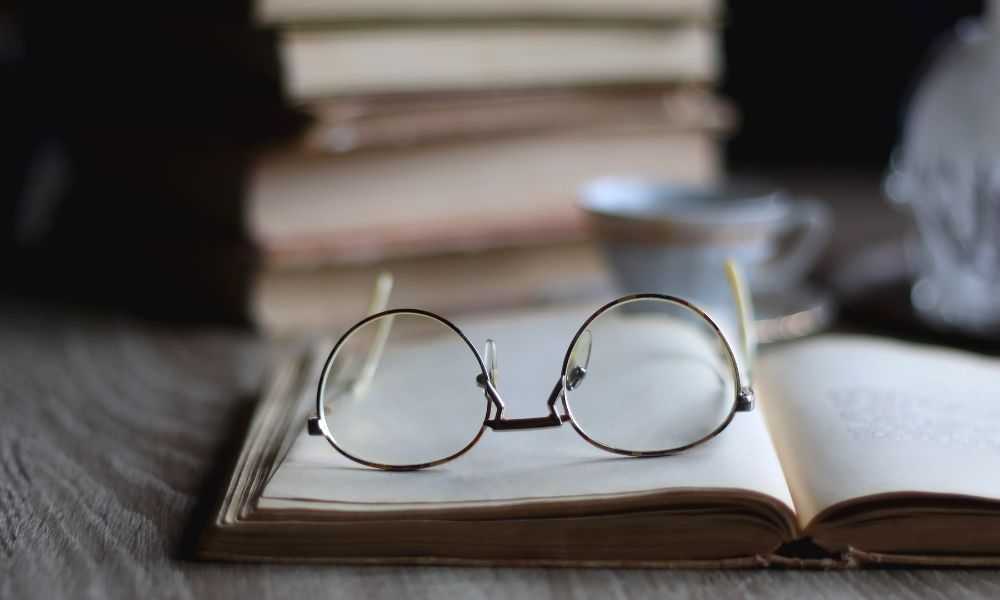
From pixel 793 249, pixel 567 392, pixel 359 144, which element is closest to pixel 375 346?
pixel 567 392

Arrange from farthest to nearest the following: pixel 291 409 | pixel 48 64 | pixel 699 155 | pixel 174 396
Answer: pixel 48 64 < pixel 699 155 < pixel 174 396 < pixel 291 409

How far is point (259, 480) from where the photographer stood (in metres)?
0.45

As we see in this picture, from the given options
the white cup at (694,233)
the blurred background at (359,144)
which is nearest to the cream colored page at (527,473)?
the white cup at (694,233)

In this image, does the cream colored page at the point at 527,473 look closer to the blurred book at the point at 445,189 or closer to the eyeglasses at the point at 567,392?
the eyeglasses at the point at 567,392

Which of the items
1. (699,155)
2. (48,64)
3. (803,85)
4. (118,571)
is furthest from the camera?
(803,85)

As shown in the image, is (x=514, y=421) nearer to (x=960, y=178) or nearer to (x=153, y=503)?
(x=153, y=503)

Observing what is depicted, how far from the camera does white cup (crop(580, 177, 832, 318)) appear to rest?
73 cm

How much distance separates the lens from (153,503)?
A: 1.59ft

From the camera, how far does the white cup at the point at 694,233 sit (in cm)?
73

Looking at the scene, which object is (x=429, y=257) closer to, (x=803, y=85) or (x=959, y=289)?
(x=959, y=289)

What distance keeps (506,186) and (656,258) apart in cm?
20

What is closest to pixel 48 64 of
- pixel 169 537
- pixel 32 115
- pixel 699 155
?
pixel 32 115

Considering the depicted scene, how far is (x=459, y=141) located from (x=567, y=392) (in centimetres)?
42

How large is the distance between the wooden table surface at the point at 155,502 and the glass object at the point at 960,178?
0.38 m
